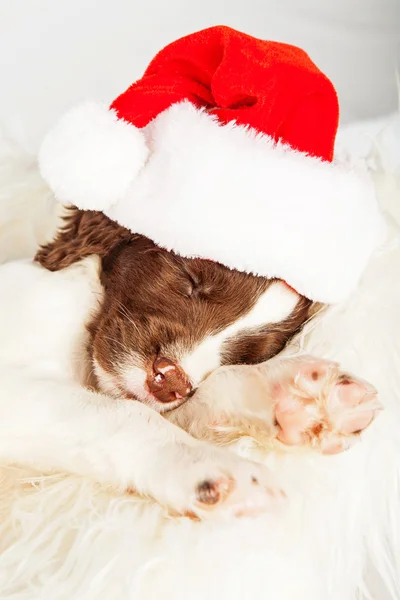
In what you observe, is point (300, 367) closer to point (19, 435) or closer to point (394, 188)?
point (19, 435)

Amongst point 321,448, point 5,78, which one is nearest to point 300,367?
point 321,448

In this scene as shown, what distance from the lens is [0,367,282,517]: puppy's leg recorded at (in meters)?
1.36

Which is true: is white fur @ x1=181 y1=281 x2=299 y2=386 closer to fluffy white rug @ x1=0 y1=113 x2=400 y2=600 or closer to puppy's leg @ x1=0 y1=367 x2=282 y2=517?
fluffy white rug @ x1=0 y1=113 x2=400 y2=600

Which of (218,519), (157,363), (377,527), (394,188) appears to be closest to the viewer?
(218,519)

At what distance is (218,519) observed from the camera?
1346 millimetres

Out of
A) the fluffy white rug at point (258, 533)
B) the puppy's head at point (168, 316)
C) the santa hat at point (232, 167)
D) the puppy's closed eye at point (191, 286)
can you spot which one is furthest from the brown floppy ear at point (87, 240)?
the fluffy white rug at point (258, 533)

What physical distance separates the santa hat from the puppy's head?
0.11 meters

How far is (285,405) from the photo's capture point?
5.23ft

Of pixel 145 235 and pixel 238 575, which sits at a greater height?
pixel 145 235

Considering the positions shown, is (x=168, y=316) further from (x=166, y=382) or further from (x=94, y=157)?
(x=94, y=157)

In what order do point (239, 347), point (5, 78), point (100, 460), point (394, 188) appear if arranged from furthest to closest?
point (5, 78)
point (394, 188)
point (239, 347)
point (100, 460)

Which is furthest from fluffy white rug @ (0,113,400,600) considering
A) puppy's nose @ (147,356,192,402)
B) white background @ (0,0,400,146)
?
white background @ (0,0,400,146)

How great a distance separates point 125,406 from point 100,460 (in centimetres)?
14

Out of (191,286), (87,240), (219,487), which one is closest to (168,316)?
(191,286)
